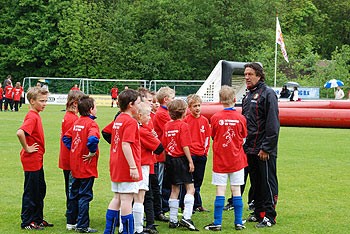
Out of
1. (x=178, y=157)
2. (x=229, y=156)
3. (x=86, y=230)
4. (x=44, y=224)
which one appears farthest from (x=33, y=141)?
(x=229, y=156)

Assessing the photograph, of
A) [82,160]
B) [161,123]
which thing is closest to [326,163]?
[161,123]

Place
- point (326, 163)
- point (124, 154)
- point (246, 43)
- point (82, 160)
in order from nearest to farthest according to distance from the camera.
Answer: point (124, 154)
point (82, 160)
point (326, 163)
point (246, 43)

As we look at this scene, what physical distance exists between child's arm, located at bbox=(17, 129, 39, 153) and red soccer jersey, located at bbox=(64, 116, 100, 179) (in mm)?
538

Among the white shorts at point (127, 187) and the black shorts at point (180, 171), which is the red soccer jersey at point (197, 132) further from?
the white shorts at point (127, 187)

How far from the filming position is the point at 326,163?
15258 millimetres

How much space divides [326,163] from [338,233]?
689cm

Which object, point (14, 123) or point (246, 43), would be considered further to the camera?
point (246, 43)

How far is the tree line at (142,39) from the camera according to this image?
55594 mm

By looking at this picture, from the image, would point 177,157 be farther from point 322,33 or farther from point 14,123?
point 322,33

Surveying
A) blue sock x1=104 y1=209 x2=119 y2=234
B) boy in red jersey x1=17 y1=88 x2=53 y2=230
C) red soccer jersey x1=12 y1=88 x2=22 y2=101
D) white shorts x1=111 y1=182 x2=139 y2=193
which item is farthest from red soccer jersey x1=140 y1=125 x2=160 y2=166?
red soccer jersey x1=12 y1=88 x2=22 y2=101

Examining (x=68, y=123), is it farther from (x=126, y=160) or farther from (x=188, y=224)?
(x=188, y=224)

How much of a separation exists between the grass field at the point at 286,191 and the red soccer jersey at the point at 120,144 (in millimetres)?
1412

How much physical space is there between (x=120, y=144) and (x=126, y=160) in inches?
8.0

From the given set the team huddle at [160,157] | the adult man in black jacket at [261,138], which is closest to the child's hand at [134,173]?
the team huddle at [160,157]
